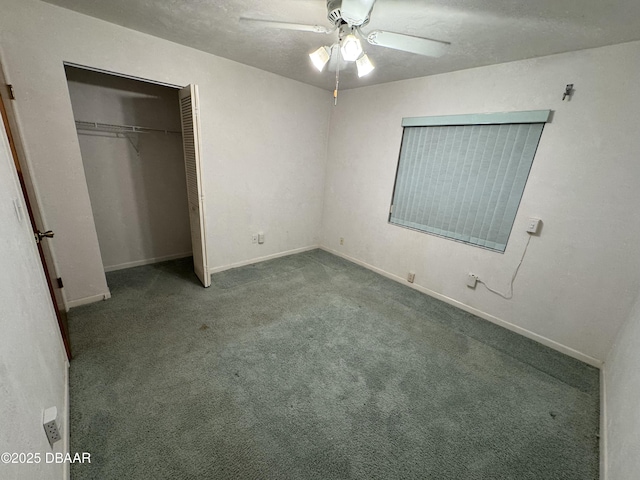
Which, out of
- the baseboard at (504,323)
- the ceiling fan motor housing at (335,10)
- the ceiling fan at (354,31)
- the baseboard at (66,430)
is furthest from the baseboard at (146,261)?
the ceiling fan motor housing at (335,10)

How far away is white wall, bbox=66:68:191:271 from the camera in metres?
2.69

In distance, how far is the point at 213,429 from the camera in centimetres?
140

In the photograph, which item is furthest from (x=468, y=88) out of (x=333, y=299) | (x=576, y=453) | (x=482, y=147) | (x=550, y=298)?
(x=576, y=453)

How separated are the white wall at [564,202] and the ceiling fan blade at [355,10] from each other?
1.62 metres

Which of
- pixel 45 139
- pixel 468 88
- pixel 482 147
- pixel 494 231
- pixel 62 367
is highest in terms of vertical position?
pixel 468 88

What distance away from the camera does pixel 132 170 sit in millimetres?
3018

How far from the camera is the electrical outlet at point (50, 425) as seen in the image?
1044 mm

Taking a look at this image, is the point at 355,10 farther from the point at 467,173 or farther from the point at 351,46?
the point at 467,173

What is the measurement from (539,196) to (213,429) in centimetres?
293

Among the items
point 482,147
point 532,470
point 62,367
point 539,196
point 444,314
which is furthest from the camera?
point 444,314

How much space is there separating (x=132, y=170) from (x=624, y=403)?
454 centimetres

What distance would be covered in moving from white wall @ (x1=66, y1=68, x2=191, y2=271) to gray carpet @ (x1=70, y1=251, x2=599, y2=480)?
0.80 meters

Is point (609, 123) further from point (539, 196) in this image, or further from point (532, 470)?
point (532, 470)

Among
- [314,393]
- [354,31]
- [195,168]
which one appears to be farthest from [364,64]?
[314,393]
